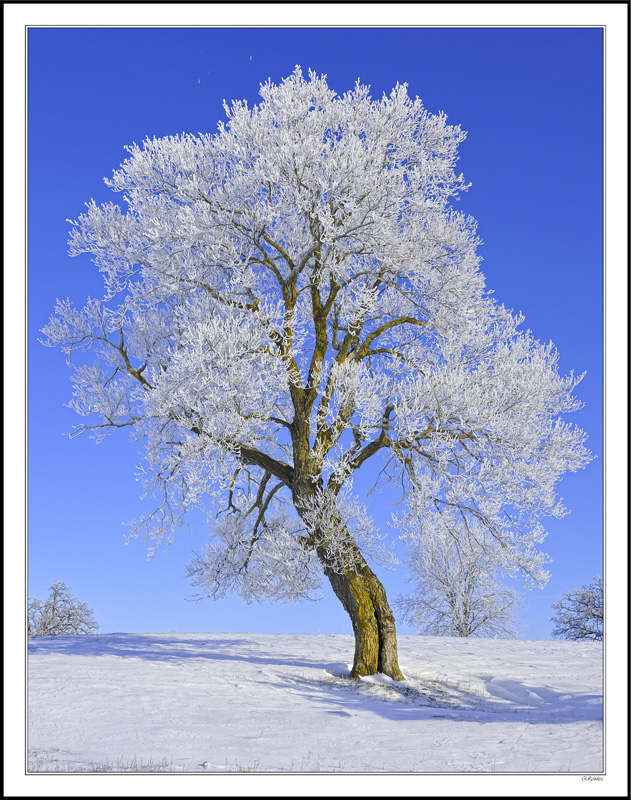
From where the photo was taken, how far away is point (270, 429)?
13.5m

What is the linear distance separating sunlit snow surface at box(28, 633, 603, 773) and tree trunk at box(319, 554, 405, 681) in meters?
0.31

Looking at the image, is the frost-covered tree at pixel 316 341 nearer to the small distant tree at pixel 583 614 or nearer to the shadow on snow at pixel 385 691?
the shadow on snow at pixel 385 691

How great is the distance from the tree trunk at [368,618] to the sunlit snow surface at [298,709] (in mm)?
314

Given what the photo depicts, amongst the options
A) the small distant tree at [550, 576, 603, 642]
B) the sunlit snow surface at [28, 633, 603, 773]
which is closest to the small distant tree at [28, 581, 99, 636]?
the sunlit snow surface at [28, 633, 603, 773]

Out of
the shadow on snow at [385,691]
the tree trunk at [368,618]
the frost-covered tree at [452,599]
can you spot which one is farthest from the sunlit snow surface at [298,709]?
the frost-covered tree at [452,599]

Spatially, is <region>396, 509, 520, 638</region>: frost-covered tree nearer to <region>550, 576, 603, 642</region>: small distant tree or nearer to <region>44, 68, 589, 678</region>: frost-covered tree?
<region>550, 576, 603, 642</region>: small distant tree

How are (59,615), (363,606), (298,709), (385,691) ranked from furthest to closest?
(59,615) → (363,606) → (385,691) → (298,709)

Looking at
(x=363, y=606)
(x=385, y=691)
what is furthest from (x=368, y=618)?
(x=385, y=691)

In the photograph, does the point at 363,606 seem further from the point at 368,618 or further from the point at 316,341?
the point at 316,341

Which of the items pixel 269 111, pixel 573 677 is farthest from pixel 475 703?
pixel 269 111

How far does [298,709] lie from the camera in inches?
393

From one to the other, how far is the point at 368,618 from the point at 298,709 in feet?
10.0

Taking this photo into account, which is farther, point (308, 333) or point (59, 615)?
point (59, 615)
